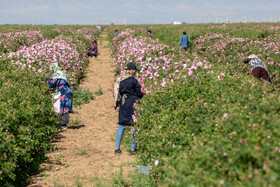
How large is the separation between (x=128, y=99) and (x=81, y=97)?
568 centimetres

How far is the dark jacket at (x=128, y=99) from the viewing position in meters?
6.57

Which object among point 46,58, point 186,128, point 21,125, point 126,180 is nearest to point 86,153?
point 21,125

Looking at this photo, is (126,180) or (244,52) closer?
(126,180)

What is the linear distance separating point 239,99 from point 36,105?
4.34m

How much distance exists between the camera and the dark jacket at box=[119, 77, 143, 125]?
6574 mm

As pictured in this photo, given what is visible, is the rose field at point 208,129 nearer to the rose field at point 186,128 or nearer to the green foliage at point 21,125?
the rose field at point 186,128

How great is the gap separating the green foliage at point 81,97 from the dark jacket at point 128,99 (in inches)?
203

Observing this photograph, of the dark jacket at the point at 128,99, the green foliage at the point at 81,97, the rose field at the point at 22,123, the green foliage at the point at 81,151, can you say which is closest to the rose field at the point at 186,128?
the rose field at the point at 22,123

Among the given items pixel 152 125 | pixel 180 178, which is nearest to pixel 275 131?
pixel 180 178

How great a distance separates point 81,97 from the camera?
39.0 ft

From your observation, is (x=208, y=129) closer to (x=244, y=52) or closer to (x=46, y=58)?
(x=46, y=58)

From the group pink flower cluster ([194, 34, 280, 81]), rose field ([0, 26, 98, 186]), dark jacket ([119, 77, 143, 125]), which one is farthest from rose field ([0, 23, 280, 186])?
pink flower cluster ([194, 34, 280, 81])

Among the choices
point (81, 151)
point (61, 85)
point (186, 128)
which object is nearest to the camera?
point (186, 128)

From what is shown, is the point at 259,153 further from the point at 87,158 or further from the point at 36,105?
the point at 36,105
